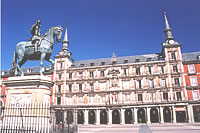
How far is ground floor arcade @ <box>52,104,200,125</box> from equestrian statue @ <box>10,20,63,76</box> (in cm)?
2347

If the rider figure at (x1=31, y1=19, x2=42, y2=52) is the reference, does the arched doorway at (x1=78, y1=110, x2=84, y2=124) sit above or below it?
below

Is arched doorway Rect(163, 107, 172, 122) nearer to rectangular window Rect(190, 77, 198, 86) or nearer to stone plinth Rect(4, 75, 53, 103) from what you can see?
rectangular window Rect(190, 77, 198, 86)

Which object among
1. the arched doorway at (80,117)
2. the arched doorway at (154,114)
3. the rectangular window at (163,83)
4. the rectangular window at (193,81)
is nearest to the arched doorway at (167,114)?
the arched doorway at (154,114)

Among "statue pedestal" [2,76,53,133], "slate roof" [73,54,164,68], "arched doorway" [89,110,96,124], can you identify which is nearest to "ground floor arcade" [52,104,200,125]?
"arched doorway" [89,110,96,124]

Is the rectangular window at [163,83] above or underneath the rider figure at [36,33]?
underneath

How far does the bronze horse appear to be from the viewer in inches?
393

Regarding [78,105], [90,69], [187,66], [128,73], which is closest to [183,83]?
[187,66]

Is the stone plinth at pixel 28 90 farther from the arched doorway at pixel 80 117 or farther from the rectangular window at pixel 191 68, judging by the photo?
the rectangular window at pixel 191 68

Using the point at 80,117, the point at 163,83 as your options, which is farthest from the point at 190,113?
the point at 80,117

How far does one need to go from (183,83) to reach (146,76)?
7860 millimetres

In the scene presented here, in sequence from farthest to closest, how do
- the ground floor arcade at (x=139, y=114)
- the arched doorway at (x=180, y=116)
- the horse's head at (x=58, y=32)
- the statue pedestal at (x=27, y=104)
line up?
the arched doorway at (x=180, y=116), the ground floor arcade at (x=139, y=114), the horse's head at (x=58, y=32), the statue pedestal at (x=27, y=104)

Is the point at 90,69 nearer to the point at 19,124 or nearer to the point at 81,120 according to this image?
the point at 81,120

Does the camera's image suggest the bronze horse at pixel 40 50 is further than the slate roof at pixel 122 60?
No

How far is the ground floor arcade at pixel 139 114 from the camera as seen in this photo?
114ft
